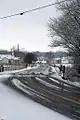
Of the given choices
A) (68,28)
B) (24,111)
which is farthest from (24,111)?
(68,28)

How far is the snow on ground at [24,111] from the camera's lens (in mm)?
11227

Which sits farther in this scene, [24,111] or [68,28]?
[68,28]

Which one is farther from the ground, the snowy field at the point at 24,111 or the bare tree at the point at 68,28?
the bare tree at the point at 68,28

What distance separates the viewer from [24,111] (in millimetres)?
12508

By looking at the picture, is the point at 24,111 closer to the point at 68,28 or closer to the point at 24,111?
the point at 24,111

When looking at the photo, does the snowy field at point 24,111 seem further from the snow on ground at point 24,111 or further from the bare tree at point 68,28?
the bare tree at point 68,28

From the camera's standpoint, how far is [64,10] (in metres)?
32.9

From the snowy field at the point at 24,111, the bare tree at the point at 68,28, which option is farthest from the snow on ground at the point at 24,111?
the bare tree at the point at 68,28

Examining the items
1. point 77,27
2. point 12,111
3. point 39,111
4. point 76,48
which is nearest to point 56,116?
point 39,111

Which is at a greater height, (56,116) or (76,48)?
(76,48)

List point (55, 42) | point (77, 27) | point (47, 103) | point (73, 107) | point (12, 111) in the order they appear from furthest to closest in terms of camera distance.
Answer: point (55, 42) → point (77, 27) → point (47, 103) → point (73, 107) → point (12, 111)

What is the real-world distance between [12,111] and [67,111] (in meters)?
2.67

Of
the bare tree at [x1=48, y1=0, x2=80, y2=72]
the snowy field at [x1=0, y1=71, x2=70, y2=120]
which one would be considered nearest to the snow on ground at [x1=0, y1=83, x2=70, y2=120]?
the snowy field at [x1=0, y1=71, x2=70, y2=120]

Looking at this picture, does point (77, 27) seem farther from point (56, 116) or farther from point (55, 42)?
point (56, 116)
